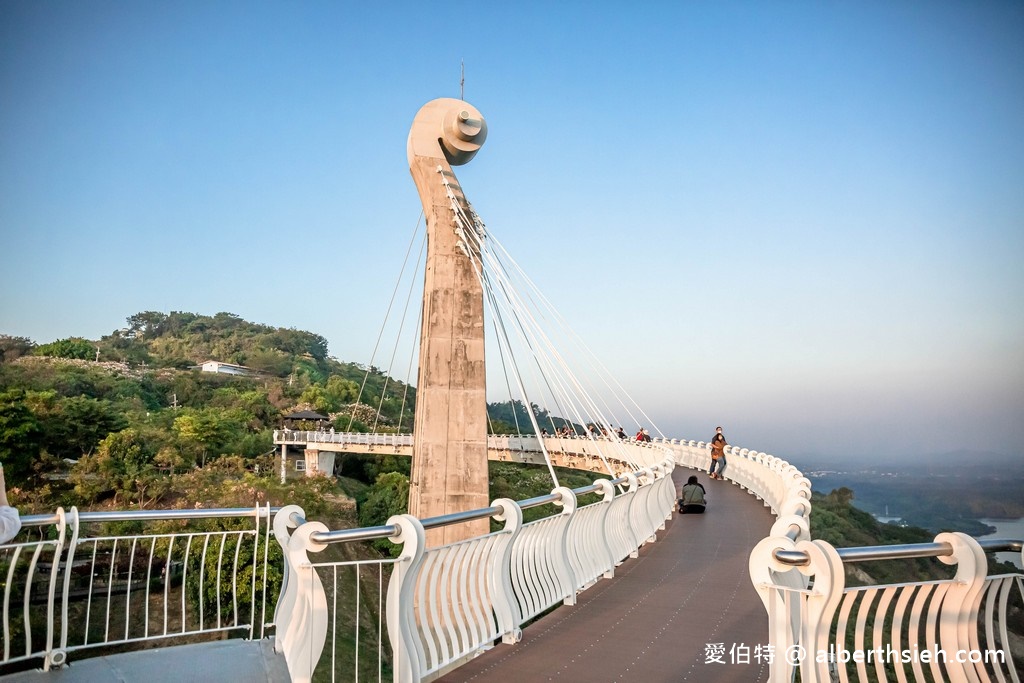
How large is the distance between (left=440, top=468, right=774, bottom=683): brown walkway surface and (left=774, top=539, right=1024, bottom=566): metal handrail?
2.37m

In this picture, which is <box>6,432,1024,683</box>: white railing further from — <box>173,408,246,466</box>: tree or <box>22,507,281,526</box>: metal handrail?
<box>173,408,246,466</box>: tree

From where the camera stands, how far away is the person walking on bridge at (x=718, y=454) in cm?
2353

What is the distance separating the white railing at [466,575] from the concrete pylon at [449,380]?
7.58 meters

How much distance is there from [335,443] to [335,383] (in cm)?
3044

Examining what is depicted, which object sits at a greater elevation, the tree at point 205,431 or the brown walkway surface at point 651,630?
the tree at point 205,431

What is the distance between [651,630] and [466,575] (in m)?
2.17

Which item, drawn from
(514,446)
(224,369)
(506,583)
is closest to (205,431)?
(514,446)

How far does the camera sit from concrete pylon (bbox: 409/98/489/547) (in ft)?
59.3

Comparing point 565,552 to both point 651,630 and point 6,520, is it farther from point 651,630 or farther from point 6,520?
point 6,520

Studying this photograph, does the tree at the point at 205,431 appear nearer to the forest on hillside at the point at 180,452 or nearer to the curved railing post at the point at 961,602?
the forest on hillside at the point at 180,452

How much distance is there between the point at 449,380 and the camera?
60.0 feet

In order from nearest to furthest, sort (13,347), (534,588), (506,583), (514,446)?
(506,583)
(534,588)
(514,446)
(13,347)

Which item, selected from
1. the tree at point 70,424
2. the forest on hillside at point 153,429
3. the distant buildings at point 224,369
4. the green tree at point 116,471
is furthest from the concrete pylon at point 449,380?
the distant buildings at point 224,369

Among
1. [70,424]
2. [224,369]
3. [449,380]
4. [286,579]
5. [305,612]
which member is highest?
[224,369]
